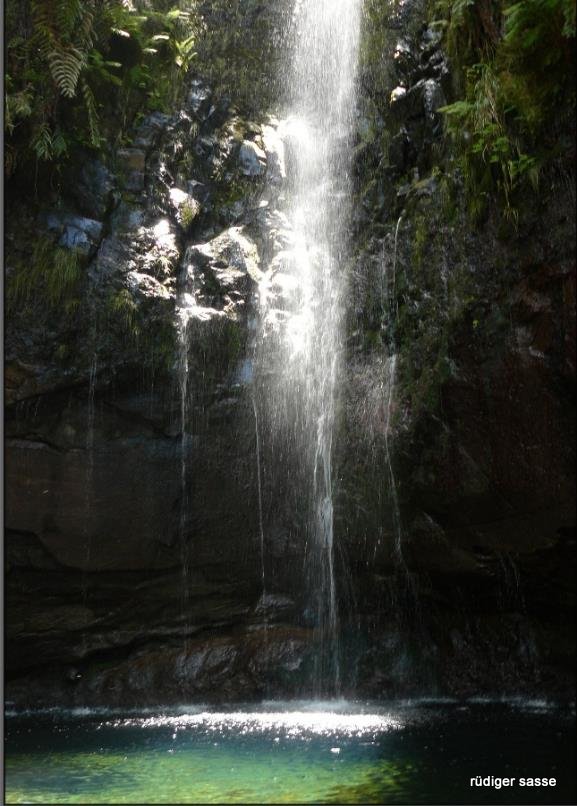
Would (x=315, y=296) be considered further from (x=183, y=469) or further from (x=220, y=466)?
(x=183, y=469)

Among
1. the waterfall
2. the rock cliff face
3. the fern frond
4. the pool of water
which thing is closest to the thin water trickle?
the rock cliff face

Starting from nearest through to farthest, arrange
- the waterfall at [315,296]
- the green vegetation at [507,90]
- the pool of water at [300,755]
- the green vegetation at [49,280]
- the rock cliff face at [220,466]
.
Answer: the pool of water at [300,755] → the green vegetation at [507,90] → the rock cliff face at [220,466] → the green vegetation at [49,280] → the waterfall at [315,296]

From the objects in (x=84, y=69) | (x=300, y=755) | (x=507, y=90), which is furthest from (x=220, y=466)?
(x=507, y=90)

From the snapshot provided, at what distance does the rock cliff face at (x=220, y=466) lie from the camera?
8047mm

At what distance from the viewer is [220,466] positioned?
29.4ft

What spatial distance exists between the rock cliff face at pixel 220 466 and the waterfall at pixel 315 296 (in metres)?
0.21

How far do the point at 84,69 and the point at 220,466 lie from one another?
480cm

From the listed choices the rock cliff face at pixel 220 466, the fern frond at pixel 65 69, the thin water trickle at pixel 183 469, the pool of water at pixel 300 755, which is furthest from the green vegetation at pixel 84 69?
the pool of water at pixel 300 755

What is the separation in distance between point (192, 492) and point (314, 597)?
1.84 meters

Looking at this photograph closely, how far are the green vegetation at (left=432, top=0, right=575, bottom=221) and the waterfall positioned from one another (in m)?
2.10

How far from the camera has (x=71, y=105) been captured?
8914 millimetres

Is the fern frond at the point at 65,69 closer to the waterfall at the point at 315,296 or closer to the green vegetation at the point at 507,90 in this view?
the waterfall at the point at 315,296

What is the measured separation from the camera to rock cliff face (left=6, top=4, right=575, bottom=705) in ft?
26.4

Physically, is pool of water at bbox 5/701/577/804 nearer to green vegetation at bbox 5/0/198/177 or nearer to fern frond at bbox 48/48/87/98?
green vegetation at bbox 5/0/198/177
